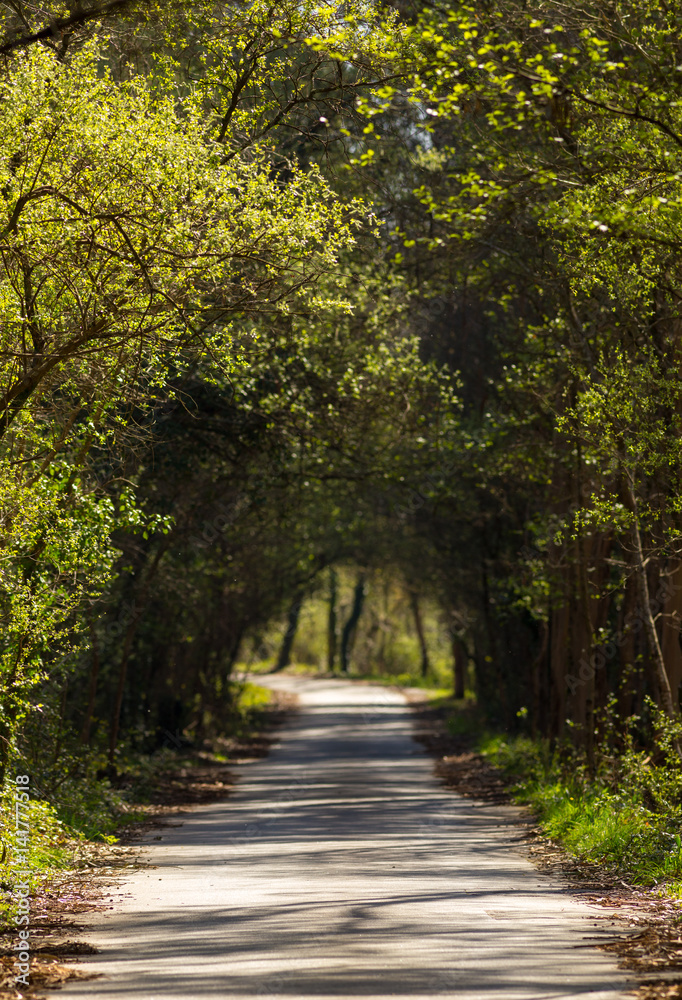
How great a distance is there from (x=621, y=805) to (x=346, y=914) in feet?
16.2

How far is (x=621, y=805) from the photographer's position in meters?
12.3

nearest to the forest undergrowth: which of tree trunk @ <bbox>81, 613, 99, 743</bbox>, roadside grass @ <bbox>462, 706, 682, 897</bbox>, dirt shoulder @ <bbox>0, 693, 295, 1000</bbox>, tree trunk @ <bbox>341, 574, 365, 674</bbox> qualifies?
roadside grass @ <bbox>462, 706, 682, 897</bbox>

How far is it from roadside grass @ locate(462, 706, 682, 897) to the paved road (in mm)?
697

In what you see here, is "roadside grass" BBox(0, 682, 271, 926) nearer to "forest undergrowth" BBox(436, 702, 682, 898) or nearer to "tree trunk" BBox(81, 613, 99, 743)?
"tree trunk" BBox(81, 613, 99, 743)

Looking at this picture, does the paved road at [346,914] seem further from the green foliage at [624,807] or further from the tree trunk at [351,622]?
the tree trunk at [351,622]

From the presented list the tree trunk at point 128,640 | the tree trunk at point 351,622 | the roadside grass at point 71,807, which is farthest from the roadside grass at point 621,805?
the tree trunk at point 351,622

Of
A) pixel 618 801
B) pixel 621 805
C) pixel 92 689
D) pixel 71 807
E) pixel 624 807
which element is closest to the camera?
pixel 624 807

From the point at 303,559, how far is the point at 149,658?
11.0 meters

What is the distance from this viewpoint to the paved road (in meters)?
6.43

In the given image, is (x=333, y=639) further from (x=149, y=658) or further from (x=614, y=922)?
(x=614, y=922)

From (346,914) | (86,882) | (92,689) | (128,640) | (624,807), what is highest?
(128,640)

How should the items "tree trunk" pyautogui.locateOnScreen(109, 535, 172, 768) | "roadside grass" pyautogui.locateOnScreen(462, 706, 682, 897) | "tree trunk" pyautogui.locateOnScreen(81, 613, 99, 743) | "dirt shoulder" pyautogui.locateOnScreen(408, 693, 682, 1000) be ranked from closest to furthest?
"dirt shoulder" pyautogui.locateOnScreen(408, 693, 682, 1000)
"roadside grass" pyautogui.locateOnScreen(462, 706, 682, 897)
"tree trunk" pyautogui.locateOnScreen(81, 613, 99, 743)
"tree trunk" pyautogui.locateOnScreen(109, 535, 172, 768)

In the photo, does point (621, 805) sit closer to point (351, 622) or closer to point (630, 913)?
point (630, 913)

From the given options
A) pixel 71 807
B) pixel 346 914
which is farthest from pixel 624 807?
pixel 71 807
